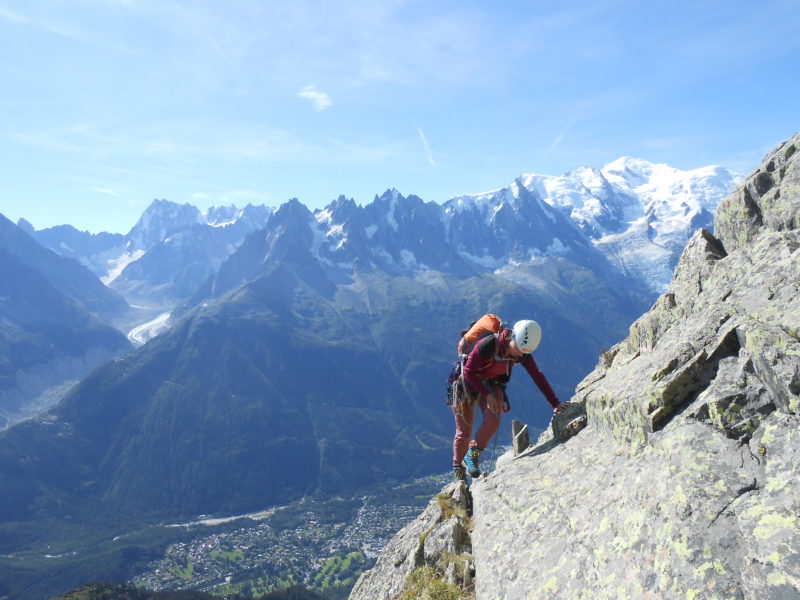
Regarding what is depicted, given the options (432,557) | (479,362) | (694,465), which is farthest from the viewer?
(479,362)

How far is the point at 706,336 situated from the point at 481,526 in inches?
350

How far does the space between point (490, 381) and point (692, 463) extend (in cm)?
990

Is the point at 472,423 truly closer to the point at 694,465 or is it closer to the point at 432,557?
the point at 432,557

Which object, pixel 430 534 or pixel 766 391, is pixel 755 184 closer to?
pixel 766 391

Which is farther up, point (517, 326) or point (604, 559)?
point (517, 326)

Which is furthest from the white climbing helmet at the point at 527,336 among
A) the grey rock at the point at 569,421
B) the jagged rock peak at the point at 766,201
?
the jagged rock peak at the point at 766,201

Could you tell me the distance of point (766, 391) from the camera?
1100 cm

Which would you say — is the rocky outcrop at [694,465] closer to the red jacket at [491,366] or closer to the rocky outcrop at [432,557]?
the rocky outcrop at [432,557]

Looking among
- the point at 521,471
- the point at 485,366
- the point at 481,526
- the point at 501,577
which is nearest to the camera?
the point at 501,577

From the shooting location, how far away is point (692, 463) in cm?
1106

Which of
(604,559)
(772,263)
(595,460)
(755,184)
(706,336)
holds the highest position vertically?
(755,184)

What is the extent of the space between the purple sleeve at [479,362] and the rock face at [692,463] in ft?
10.7

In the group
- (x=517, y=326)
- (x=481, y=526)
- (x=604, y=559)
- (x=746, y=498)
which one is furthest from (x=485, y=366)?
(x=746, y=498)

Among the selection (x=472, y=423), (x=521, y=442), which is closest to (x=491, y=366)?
(x=472, y=423)
